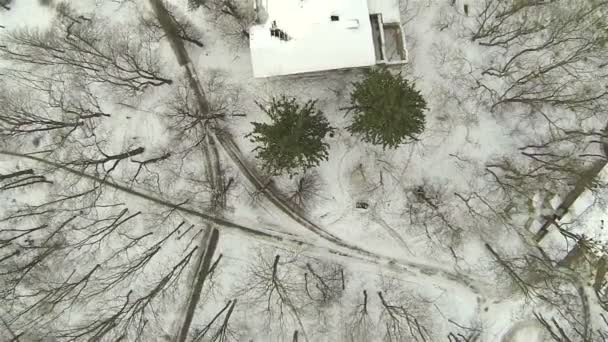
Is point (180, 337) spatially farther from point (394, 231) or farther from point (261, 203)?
point (394, 231)

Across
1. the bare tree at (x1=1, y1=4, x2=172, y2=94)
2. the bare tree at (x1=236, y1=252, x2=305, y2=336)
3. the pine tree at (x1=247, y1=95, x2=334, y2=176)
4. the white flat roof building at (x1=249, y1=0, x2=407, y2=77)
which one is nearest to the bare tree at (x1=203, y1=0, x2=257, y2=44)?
the white flat roof building at (x1=249, y1=0, x2=407, y2=77)

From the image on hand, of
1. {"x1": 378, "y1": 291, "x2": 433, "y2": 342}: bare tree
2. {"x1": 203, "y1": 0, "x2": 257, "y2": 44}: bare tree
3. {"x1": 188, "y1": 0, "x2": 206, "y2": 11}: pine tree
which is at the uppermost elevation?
{"x1": 188, "y1": 0, "x2": 206, "y2": 11}: pine tree

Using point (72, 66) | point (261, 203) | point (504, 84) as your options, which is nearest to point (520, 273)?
point (504, 84)

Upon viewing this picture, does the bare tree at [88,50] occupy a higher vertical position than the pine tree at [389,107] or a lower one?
higher

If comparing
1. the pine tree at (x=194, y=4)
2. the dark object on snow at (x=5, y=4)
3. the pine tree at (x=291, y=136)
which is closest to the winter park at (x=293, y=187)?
the dark object on snow at (x=5, y=4)

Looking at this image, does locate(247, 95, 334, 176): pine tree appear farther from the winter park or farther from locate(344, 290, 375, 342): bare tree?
locate(344, 290, 375, 342): bare tree

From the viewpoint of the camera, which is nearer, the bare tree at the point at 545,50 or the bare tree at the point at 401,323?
the bare tree at the point at 401,323

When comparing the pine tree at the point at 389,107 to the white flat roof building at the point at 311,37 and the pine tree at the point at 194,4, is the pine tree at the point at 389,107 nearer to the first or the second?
the white flat roof building at the point at 311,37
